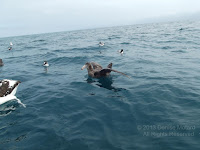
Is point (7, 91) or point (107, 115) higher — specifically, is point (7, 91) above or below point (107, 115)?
above

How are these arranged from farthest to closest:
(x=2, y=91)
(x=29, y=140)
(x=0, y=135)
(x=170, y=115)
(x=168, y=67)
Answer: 1. (x=168, y=67)
2. (x=2, y=91)
3. (x=170, y=115)
4. (x=0, y=135)
5. (x=29, y=140)

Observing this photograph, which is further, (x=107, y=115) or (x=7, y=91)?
(x=7, y=91)

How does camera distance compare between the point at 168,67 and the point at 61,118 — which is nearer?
the point at 61,118

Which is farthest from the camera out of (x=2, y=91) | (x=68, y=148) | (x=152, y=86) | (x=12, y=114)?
(x=152, y=86)

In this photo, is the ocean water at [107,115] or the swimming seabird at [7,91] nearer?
the ocean water at [107,115]

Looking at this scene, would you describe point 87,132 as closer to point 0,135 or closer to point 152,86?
point 0,135

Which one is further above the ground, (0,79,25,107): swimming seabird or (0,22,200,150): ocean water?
(0,79,25,107): swimming seabird

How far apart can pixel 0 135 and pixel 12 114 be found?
139cm

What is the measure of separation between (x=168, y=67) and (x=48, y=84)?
31.7 feet

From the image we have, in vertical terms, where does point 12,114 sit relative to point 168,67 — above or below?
below

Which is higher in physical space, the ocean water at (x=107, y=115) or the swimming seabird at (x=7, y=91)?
the swimming seabird at (x=7, y=91)

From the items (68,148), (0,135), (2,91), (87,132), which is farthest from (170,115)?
(2,91)

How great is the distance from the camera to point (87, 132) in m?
5.32

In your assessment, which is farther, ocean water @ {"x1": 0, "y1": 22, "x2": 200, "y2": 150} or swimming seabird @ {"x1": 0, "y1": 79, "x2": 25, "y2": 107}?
swimming seabird @ {"x1": 0, "y1": 79, "x2": 25, "y2": 107}
